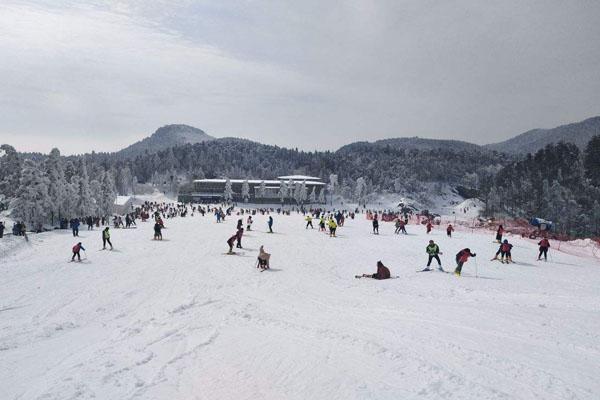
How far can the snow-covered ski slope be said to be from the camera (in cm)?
702

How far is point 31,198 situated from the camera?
1389 inches

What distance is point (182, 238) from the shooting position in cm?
2834

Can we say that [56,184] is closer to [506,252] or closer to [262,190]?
[506,252]

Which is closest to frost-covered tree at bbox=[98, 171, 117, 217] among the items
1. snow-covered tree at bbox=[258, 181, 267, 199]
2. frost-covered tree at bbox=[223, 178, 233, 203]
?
frost-covered tree at bbox=[223, 178, 233, 203]

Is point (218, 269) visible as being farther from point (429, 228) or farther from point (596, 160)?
point (596, 160)

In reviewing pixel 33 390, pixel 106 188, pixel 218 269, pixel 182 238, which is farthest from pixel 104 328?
pixel 106 188

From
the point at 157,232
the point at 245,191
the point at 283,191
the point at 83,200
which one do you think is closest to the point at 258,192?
the point at 245,191

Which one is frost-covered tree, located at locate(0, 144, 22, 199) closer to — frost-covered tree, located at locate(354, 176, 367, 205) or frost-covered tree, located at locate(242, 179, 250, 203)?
frost-covered tree, located at locate(242, 179, 250, 203)

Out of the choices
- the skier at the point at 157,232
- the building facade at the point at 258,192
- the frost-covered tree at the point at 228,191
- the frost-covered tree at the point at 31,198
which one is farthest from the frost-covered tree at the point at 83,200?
the frost-covered tree at the point at 228,191

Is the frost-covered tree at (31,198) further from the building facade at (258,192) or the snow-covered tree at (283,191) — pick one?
the snow-covered tree at (283,191)

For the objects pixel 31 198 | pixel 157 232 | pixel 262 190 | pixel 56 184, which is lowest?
pixel 157 232

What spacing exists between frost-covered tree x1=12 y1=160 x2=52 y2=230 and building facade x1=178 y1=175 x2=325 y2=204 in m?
81.0

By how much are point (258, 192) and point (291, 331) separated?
11500cm

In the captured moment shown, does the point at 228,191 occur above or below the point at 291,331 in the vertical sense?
above
